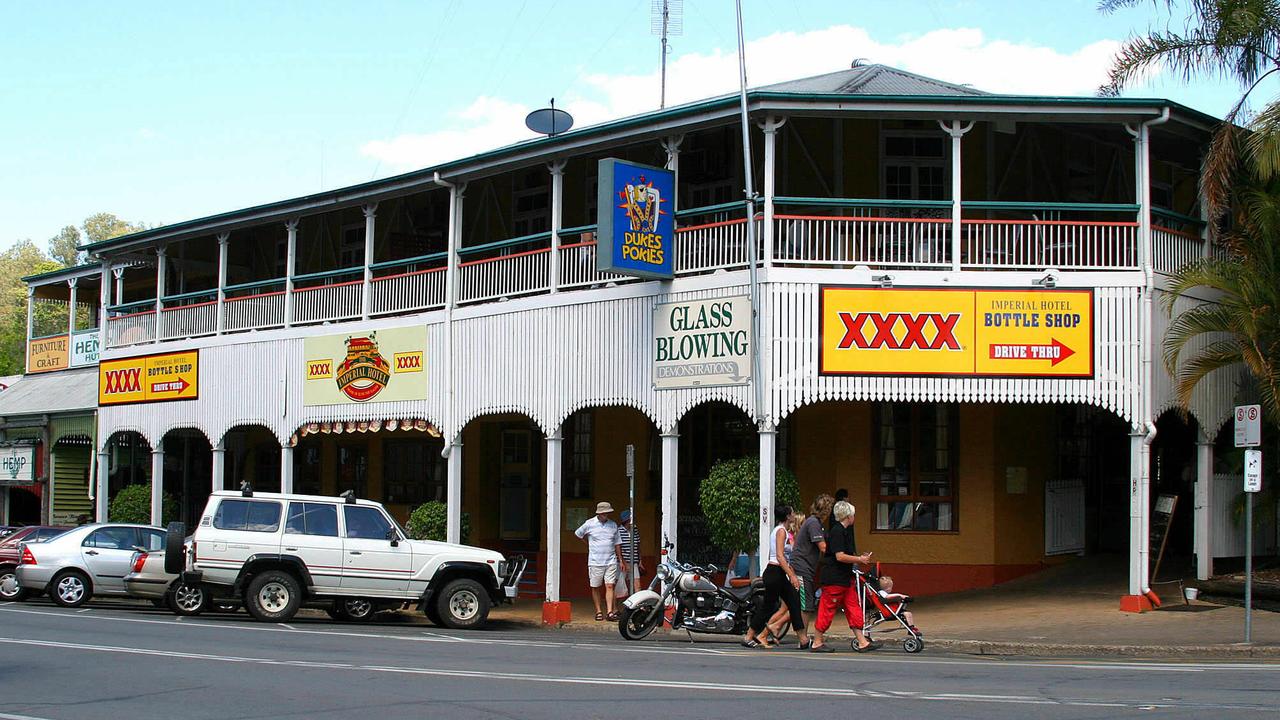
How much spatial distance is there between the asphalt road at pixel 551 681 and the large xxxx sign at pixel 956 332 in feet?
13.9

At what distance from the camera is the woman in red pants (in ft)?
50.6

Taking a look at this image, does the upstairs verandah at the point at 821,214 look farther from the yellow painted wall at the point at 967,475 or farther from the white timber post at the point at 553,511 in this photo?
the yellow painted wall at the point at 967,475

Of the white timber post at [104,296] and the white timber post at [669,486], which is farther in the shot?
the white timber post at [104,296]

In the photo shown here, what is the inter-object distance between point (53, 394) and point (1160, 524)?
27.4 m

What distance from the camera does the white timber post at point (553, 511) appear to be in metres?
21.2

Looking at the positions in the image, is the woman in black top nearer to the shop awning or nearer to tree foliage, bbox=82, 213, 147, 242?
the shop awning

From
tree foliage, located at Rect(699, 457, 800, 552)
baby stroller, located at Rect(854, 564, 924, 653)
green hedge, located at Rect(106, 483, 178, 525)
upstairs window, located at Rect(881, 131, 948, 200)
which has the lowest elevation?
baby stroller, located at Rect(854, 564, 924, 653)

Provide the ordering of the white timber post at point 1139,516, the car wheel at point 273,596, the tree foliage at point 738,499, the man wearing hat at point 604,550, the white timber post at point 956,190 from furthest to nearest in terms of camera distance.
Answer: the man wearing hat at point 604,550 → the car wheel at point 273,596 → the tree foliage at point 738,499 → the white timber post at point 956,190 → the white timber post at point 1139,516

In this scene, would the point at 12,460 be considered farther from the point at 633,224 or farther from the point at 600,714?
the point at 600,714

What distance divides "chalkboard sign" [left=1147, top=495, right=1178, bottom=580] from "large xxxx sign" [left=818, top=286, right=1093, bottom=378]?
2538 millimetres

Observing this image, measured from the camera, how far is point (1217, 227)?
20.2m

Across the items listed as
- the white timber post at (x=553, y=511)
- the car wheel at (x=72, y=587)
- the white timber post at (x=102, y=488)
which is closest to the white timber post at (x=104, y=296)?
the white timber post at (x=102, y=488)

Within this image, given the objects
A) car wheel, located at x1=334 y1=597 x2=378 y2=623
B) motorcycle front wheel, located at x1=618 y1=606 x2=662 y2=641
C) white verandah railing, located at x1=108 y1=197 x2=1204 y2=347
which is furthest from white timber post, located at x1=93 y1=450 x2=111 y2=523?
motorcycle front wheel, located at x1=618 y1=606 x2=662 y2=641

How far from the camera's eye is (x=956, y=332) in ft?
61.3
